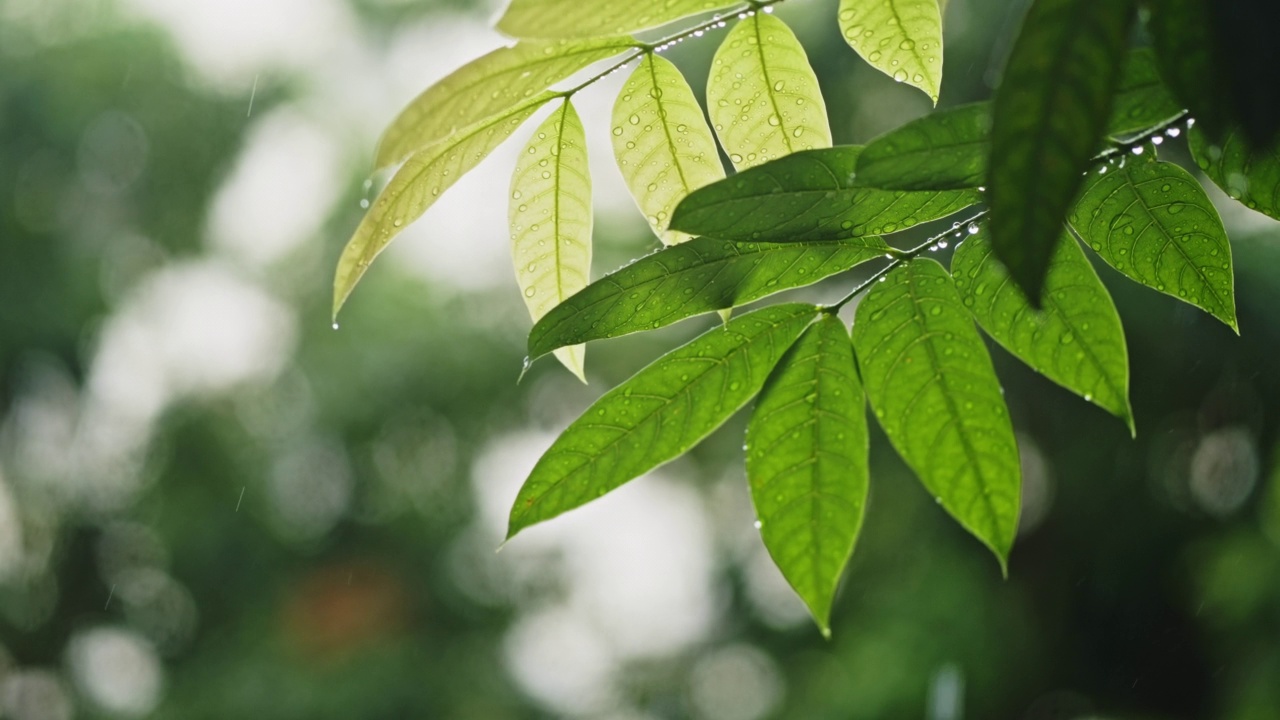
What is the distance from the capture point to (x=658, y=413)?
558mm

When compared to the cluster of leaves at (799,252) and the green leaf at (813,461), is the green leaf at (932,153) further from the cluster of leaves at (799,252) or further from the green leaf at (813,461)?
the green leaf at (813,461)

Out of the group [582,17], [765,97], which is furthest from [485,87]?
[765,97]

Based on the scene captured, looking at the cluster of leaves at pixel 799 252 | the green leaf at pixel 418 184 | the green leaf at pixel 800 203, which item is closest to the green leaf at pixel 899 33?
the cluster of leaves at pixel 799 252

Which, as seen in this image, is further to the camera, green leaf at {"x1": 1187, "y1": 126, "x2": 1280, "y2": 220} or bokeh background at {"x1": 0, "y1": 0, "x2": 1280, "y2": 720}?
bokeh background at {"x1": 0, "y1": 0, "x2": 1280, "y2": 720}

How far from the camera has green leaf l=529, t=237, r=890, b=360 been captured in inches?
21.0


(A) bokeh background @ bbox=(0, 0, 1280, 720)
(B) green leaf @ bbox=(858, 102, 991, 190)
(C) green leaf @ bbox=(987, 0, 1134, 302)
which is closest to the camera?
(C) green leaf @ bbox=(987, 0, 1134, 302)

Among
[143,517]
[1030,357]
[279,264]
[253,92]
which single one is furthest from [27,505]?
[1030,357]

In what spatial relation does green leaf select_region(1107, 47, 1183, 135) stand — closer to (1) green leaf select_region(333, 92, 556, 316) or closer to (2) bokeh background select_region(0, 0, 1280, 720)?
(1) green leaf select_region(333, 92, 556, 316)

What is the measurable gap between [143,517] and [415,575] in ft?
5.92

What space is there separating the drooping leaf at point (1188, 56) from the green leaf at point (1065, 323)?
0.19 metres

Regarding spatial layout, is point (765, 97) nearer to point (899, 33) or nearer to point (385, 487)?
point (899, 33)

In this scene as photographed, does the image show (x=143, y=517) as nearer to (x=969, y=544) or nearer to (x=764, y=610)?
(x=764, y=610)

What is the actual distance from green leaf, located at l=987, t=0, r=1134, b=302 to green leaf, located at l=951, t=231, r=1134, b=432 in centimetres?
21

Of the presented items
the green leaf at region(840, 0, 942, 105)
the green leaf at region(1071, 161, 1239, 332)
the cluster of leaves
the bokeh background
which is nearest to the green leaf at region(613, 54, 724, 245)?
the cluster of leaves
